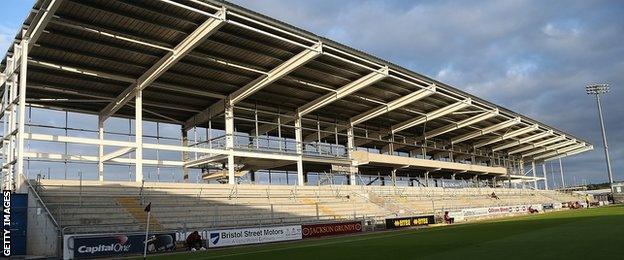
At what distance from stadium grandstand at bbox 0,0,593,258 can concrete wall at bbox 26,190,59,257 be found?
0.15 m

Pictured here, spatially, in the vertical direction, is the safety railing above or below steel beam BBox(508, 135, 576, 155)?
below

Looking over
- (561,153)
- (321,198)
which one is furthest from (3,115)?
(561,153)

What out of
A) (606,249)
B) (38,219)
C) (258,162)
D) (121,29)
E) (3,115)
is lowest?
(606,249)

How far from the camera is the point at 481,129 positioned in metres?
76.9

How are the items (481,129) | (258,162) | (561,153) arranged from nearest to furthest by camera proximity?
(258,162)
(481,129)
(561,153)

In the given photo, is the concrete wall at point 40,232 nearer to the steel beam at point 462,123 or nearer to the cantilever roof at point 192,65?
the cantilever roof at point 192,65

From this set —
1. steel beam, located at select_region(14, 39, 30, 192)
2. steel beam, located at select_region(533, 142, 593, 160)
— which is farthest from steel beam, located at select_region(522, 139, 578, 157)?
steel beam, located at select_region(14, 39, 30, 192)

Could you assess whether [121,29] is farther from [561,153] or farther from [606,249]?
[561,153]

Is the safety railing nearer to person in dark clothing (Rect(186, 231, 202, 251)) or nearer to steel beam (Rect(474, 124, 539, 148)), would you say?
person in dark clothing (Rect(186, 231, 202, 251))

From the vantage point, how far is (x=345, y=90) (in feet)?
160

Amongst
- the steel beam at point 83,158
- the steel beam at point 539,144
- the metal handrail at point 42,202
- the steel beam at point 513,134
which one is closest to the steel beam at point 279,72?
the steel beam at point 83,158

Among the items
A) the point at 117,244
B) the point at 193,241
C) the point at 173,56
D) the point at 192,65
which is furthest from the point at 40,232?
the point at 192,65

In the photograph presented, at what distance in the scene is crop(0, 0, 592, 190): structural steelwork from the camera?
33.3m

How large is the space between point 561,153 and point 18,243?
99669 millimetres
